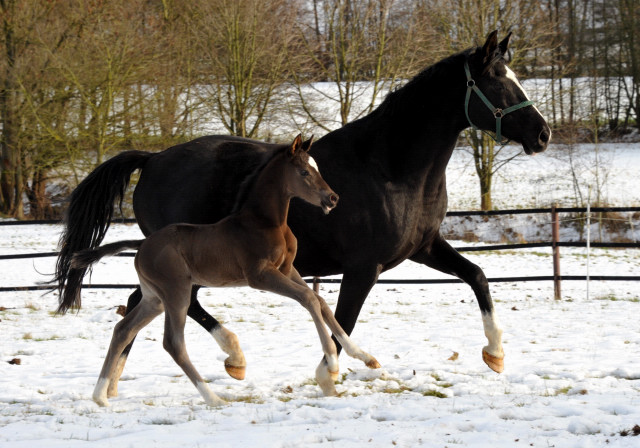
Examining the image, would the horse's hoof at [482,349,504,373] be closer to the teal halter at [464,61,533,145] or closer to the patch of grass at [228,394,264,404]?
the teal halter at [464,61,533,145]

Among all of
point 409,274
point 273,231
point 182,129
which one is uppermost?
point 182,129

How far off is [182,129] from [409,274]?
9.39 meters

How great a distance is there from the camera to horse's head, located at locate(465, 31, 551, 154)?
4.39 meters

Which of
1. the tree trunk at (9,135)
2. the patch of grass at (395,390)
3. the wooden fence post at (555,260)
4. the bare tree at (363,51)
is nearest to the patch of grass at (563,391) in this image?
the patch of grass at (395,390)

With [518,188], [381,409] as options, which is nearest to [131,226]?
[518,188]

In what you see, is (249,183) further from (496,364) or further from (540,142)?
(496,364)

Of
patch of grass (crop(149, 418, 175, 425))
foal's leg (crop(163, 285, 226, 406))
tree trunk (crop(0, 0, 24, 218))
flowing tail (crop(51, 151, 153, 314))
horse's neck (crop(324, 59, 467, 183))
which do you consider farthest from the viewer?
tree trunk (crop(0, 0, 24, 218))

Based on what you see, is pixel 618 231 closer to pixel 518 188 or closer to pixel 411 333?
pixel 518 188

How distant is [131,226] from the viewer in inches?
780

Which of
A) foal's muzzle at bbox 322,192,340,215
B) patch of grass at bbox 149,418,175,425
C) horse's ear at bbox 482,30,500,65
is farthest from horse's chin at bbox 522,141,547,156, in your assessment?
patch of grass at bbox 149,418,175,425

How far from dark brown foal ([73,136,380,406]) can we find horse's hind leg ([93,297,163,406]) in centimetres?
3

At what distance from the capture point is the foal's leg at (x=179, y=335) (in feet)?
13.4

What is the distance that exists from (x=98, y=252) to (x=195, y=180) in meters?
0.80

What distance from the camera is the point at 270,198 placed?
411cm
